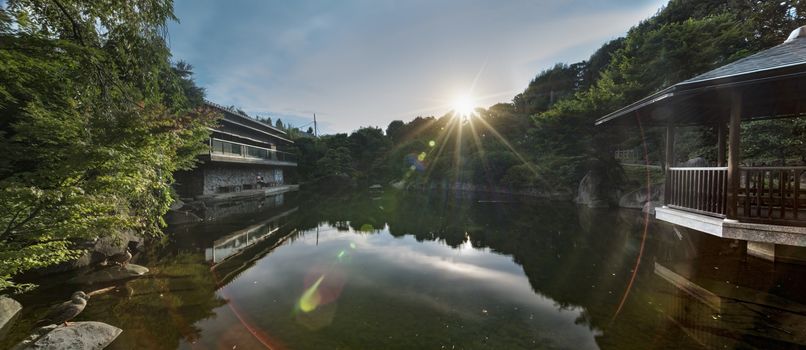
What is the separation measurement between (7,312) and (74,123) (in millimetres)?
3146

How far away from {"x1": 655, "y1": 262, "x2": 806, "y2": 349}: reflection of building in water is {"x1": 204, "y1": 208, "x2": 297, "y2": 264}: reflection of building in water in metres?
9.67

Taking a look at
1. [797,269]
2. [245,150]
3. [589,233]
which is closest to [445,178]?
[245,150]

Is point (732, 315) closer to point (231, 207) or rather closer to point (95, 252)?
point (95, 252)

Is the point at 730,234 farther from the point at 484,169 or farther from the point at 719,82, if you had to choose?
the point at 484,169

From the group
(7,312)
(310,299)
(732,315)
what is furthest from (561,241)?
(7,312)

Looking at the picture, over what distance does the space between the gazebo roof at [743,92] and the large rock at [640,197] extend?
33.6 ft

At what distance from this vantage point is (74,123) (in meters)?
4.47

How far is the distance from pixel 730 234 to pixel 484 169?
85.6 ft

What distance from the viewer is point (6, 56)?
13.7 ft

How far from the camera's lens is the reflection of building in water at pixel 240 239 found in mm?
8736

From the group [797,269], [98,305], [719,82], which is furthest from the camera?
[797,269]

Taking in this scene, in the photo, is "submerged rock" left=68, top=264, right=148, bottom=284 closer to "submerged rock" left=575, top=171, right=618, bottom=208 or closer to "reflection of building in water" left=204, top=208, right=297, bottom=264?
"reflection of building in water" left=204, top=208, right=297, bottom=264

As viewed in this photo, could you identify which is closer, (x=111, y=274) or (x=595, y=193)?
(x=111, y=274)

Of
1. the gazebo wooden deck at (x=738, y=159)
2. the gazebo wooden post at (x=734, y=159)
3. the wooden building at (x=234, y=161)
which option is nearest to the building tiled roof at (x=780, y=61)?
the gazebo wooden deck at (x=738, y=159)
